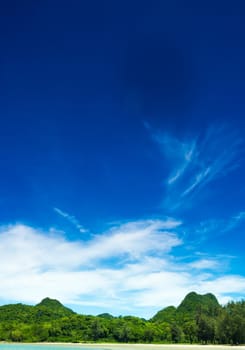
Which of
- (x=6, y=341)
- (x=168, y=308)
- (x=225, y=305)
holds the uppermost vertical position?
(x=168, y=308)

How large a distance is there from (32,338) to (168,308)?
6235cm

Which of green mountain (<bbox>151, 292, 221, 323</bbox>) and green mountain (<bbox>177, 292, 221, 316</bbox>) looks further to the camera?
green mountain (<bbox>177, 292, 221, 316</bbox>)

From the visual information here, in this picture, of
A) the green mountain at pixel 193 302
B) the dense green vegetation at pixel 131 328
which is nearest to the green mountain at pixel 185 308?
the green mountain at pixel 193 302

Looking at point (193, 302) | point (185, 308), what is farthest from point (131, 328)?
point (193, 302)

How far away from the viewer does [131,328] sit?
259 ft

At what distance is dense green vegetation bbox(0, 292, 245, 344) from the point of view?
56.8 metres

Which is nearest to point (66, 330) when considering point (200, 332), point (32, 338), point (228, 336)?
point (32, 338)

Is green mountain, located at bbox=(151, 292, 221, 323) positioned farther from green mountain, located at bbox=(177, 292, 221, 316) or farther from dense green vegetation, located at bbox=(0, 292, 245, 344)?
dense green vegetation, located at bbox=(0, 292, 245, 344)

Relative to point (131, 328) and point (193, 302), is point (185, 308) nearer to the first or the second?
point (193, 302)

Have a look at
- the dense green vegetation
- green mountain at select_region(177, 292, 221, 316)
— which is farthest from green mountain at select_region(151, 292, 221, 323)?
the dense green vegetation

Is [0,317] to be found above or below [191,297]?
below

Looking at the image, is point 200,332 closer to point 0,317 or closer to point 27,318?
point 27,318

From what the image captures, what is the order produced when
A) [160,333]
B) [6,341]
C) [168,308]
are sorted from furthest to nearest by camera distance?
[168,308], [6,341], [160,333]

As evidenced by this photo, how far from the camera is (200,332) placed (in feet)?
203
